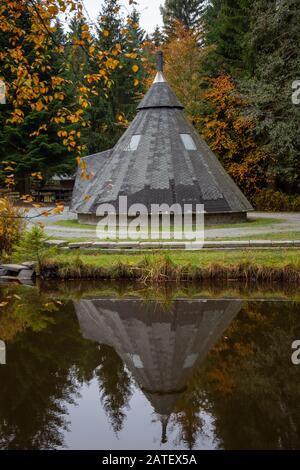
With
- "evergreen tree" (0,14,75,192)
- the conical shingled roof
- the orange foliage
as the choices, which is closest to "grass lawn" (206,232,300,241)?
the conical shingled roof

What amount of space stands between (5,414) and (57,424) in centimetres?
58

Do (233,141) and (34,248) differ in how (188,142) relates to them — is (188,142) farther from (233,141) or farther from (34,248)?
(34,248)

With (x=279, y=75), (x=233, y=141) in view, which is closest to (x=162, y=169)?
(x=279, y=75)

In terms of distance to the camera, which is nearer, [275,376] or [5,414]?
[5,414]

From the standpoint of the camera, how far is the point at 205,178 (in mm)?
19906

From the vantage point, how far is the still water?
486cm

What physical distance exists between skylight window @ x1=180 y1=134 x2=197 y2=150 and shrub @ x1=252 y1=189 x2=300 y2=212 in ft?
27.4

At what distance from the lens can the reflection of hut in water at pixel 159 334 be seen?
6.23m

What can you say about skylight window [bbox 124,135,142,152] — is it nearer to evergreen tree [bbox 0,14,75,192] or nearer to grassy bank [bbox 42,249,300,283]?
grassy bank [bbox 42,249,300,283]

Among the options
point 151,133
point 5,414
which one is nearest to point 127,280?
point 5,414

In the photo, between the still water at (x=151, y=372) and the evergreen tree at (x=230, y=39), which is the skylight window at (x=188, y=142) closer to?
the evergreen tree at (x=230, y=39)
